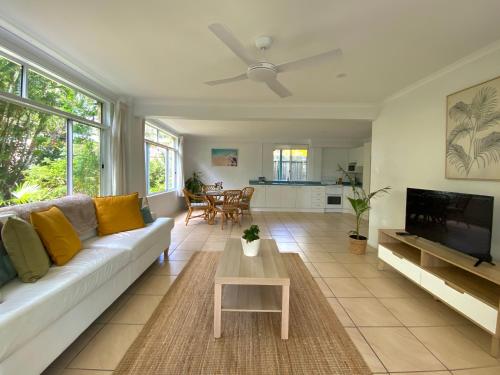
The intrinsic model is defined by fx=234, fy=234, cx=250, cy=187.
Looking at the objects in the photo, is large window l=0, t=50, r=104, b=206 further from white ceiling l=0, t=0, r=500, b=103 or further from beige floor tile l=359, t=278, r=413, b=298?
beige floor tile l=359, t=278, r=413, b=298

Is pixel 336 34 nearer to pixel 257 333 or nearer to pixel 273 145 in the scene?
pixel 257 333

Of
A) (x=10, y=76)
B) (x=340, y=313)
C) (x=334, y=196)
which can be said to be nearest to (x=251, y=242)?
(x=340, y=313)

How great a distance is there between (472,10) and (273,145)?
21.0 ft

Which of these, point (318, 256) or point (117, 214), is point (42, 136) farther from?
point (318, 256)

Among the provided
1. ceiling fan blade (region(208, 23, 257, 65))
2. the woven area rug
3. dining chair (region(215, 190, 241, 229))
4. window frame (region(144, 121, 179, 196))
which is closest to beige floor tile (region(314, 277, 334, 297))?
the woven area rug

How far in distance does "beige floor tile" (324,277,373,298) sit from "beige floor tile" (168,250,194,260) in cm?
190

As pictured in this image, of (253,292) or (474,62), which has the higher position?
(474,62)

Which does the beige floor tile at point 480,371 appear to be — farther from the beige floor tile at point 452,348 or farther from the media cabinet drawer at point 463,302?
the media cabinet drawer at point 463,302

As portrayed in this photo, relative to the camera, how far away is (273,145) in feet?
26.3

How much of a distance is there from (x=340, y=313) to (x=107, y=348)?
1.86 metres

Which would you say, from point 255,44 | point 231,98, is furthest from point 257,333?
point 231,98

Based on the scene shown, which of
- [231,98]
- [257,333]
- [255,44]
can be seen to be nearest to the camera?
[257,333]

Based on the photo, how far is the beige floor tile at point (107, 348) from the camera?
1507mm

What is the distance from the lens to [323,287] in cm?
254
